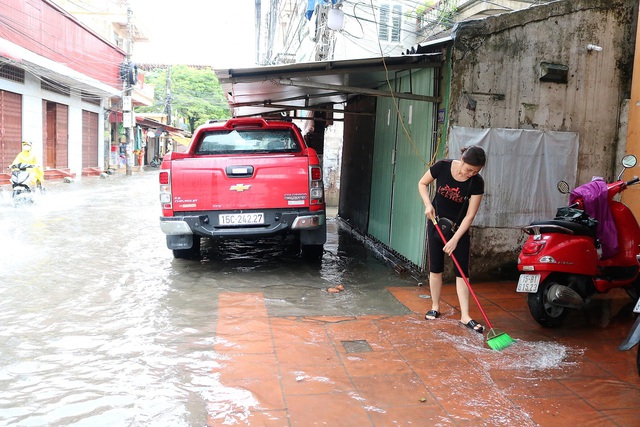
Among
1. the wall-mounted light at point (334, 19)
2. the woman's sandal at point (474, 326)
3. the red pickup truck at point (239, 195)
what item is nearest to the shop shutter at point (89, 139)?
the wall-mounted light at point (334, 19)

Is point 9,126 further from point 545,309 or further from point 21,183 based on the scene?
point 545,309

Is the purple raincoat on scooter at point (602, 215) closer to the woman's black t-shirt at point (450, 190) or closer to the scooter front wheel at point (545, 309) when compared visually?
the scooter front wheel at point (545, 309)

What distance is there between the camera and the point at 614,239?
505 cm

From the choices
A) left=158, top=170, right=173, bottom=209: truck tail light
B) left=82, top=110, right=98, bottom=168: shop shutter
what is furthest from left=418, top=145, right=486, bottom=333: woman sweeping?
left=82, top=110, right=98, bottom=168: shop shutter

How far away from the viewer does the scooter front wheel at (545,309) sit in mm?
4867

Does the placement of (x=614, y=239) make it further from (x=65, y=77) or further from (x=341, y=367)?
(x=65, y=77)

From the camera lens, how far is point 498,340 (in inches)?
175

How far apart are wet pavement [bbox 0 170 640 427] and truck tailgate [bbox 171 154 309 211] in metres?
0.96

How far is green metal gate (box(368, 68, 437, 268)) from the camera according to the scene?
681 cm

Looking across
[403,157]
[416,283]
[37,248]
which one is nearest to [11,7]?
[37,248]

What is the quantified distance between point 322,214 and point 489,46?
9.19 feet

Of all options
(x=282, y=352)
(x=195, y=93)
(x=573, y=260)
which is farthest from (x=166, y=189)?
(x=195, y=93)

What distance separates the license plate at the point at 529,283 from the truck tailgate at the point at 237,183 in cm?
282

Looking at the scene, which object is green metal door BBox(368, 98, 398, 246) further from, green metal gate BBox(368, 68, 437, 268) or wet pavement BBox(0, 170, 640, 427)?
wet pavement BBox(0, 170, 640, 427)
